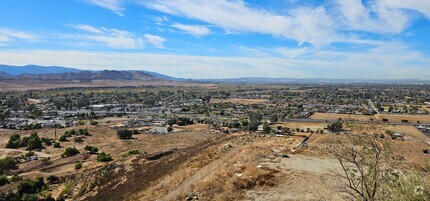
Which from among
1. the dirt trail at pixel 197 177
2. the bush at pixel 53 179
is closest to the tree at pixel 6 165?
the bush at pixel 53 179

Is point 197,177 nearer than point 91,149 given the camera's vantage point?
Yes

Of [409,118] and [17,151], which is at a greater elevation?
[409,118]

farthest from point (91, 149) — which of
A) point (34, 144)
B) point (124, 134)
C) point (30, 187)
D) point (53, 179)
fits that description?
point (30, 187)

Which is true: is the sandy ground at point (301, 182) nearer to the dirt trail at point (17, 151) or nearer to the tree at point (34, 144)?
the dirt trail at point (17, 151)

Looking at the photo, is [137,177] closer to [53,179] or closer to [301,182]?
[53,179]

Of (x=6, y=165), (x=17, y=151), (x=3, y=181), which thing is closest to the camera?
(x=3, y=181)

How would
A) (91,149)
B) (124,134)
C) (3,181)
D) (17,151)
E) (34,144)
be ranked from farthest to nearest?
(124,134), (34,144), (17,151), (91,149), (3,181)

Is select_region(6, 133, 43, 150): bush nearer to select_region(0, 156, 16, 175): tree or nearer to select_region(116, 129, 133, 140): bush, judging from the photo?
select_region(0, 156, 16, 175): tree

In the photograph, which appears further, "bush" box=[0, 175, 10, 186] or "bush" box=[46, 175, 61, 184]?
"bush" box=[46, 175, 61, 184]

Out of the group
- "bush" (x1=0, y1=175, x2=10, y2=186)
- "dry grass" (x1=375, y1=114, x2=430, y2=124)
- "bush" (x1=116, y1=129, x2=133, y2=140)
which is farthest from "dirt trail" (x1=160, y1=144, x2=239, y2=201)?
"dry grass" (x1=375, y1=114, x2=430, y2=124)

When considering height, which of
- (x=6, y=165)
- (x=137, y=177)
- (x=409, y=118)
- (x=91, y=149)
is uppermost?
(x=137, y=177)
